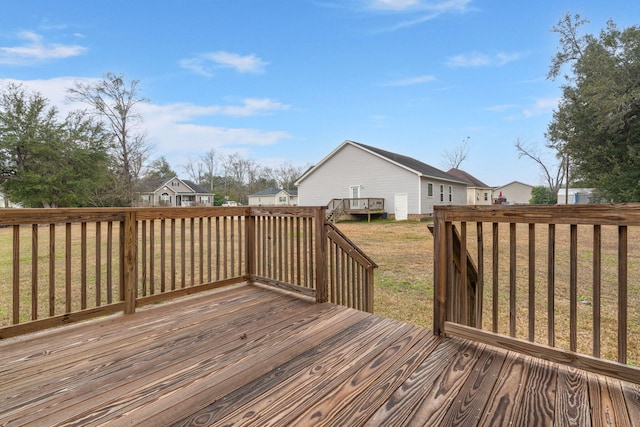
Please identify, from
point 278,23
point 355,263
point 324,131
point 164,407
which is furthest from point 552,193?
point 164,407

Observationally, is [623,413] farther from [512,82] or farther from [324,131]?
[324,131]

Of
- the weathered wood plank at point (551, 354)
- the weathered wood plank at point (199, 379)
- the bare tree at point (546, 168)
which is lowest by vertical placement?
the weathered wood plank at point (199, 379)

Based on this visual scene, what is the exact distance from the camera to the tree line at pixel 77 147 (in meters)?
18.1

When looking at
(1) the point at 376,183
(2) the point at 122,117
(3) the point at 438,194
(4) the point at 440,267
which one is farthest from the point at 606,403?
(2) the point at 122,117

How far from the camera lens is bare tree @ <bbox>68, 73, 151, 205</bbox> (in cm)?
1864

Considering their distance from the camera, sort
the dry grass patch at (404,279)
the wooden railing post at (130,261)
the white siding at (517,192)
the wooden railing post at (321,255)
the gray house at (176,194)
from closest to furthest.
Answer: the wooden railing post at (130,261) < the wooden railing post at (321,255) < the dry grass patch at (404,279) < the gray house at (176,194) < the white siding at (517,192)

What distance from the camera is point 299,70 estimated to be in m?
14.9

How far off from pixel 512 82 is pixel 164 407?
790 inches

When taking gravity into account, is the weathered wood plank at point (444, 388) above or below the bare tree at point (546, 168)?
below

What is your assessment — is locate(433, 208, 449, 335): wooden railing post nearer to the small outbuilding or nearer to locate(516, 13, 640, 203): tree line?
locate(516, 13, 640, 203): tree line

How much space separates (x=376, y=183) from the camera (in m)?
18.9

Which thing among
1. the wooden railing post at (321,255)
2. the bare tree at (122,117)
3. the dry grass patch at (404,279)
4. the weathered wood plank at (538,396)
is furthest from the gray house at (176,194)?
the weathered wood plank at (538,396)

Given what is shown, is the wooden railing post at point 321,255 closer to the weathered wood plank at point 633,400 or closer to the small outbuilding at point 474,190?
the weathered wood plank at point 633,400

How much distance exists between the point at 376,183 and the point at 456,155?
2322 cm
